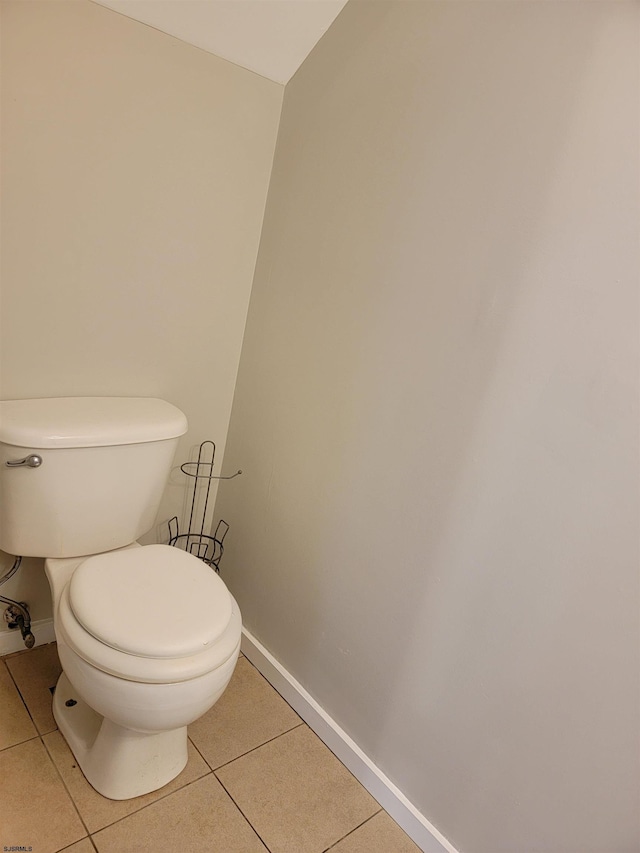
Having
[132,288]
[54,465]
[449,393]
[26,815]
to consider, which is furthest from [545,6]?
[26,815]

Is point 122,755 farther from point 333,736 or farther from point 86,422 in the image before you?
point 86,422

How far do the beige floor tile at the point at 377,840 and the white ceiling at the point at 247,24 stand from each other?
192 cm

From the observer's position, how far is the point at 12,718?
134cm

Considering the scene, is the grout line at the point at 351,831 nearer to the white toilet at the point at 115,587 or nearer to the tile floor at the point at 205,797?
the tile floor at the point at 205,797

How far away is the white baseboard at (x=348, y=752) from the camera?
122cm

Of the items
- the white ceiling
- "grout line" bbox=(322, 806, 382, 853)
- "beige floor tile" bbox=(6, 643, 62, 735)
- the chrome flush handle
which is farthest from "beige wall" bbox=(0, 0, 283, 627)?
"grout line" bbox=(322, 806, 382, 853)

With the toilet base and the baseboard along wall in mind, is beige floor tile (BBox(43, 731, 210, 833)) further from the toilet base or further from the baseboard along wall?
the baseboard along wall

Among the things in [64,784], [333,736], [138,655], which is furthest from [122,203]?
[333,736]

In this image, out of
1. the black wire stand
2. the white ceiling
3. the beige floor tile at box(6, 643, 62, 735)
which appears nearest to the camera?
the white ceiling

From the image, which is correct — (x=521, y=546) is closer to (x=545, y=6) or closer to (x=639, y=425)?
(x=639, y=425)

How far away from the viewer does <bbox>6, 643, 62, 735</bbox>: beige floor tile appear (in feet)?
4.48

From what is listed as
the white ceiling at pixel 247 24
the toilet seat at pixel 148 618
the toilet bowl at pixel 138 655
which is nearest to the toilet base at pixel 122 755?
the toilet bowl at pixel 138 655

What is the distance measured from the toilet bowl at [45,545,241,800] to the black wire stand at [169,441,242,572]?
0.44 meters

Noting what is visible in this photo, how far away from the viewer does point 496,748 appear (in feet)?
3.54
